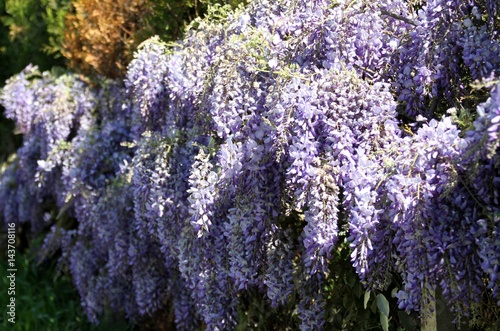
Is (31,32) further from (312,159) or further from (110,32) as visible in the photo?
(312,159)

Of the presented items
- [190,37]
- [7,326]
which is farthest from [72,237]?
[190,37]

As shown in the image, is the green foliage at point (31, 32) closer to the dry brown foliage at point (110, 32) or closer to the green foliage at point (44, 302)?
the dry brown foliage at point (110, 32)

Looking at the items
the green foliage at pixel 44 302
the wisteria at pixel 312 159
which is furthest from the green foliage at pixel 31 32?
the wisteria at pixel 312 159

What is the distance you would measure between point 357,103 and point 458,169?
1.82ft

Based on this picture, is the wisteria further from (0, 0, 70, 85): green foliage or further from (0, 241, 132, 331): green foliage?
(0, 0, 70, 85): green foliage

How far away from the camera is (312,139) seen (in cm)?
261

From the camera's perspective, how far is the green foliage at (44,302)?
495cm

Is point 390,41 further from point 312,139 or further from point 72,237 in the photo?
point 72,237

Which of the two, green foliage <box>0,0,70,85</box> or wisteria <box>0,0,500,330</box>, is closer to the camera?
wisteria <box>0,0,500,330</box>

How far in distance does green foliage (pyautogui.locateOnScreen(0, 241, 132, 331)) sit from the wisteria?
0.99 metres

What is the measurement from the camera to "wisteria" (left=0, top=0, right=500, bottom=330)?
7.22 ft

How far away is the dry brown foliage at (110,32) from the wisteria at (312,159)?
0.88 metres

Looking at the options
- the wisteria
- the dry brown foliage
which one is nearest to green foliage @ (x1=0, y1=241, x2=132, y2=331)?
the wisteria

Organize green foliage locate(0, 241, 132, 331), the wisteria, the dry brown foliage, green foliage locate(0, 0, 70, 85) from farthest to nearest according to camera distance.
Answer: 1. green foliage locate(0, 0, 70, 85)
2. green foliage locate(0, 241, 132, 331)
3. the dry brown foliage
4. the wisteria
